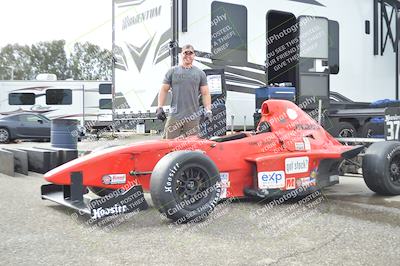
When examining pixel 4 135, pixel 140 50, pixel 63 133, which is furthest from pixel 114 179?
pixel 4 135

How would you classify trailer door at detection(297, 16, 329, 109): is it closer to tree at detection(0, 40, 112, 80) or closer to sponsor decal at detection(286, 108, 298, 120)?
sponsor decal at detection(286, 108, 298, 120)

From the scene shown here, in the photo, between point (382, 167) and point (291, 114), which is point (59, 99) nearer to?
point (291, 114)

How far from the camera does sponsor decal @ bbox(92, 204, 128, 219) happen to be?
4.05 m

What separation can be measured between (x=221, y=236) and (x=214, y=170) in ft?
2.45

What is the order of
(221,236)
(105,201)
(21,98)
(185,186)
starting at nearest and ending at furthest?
1. (221,236)
2. (105,201)
3. (185,186)
4. (21,98)

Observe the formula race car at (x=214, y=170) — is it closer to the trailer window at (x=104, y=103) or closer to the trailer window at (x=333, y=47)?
the trailer window at (x=333, y=47)

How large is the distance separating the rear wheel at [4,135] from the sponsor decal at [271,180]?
48.1 ft

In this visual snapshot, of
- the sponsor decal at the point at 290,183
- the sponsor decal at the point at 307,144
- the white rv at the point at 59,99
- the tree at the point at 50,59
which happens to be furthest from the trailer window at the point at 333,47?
the tree at the point at 50,59

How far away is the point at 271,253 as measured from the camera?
3.44 metres

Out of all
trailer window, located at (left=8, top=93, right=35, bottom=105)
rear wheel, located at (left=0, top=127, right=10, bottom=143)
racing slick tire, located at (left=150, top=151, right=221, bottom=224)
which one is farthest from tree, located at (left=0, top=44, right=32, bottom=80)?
racing slick tire, located at (left=150, top=151, right=221, bottom=224)

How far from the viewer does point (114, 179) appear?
4.46 m

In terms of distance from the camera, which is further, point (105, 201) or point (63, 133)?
point (63, 133)

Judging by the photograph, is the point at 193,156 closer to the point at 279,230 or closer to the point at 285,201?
the point at 279,230

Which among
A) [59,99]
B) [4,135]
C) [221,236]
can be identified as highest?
[59,99]
